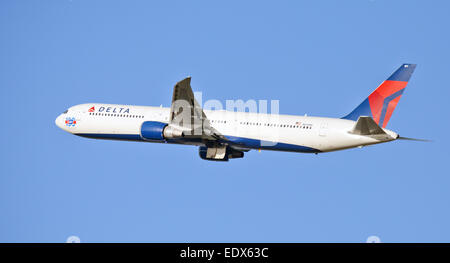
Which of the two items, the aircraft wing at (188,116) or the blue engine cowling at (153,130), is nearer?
the aircraft wing at (188,116)

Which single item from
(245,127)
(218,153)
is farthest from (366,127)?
(218,153)

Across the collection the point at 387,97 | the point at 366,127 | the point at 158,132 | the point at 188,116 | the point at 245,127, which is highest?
the point at 387,97

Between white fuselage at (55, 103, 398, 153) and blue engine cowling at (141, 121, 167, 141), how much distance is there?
7.23 ft

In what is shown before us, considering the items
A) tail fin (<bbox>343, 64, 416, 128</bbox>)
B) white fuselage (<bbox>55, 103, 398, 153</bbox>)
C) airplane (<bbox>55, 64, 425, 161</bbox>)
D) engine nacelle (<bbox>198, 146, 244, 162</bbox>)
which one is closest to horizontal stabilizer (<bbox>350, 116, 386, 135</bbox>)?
airplane (<bbox>55, 64, 425, 161</bbox>)

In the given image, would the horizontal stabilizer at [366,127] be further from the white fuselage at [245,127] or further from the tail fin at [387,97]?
the tail fin at [387,97]

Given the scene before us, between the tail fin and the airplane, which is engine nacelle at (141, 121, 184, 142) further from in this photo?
the tail fin

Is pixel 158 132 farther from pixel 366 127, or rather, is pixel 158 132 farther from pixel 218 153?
pixel 366 127

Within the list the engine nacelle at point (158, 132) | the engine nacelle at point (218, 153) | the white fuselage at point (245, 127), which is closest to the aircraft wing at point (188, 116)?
the engine nacelle at point (158, 132)

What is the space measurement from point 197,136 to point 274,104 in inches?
256

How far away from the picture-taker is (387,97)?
55188mm

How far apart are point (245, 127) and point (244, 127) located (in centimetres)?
8

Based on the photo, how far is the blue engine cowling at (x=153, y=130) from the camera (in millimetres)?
54531
